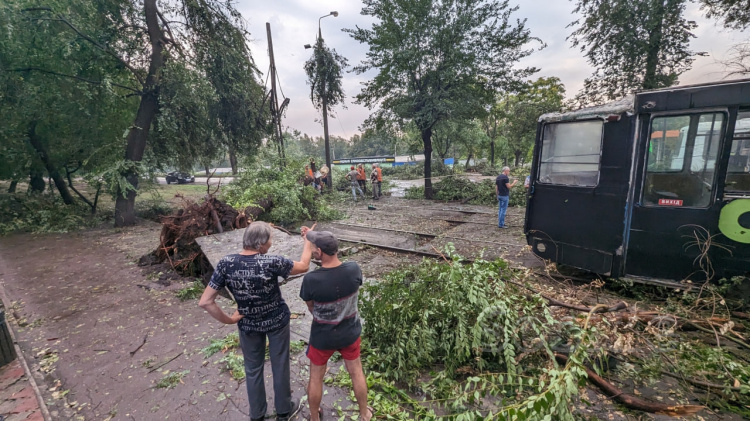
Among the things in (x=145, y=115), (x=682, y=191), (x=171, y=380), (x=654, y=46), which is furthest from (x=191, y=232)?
(x=654, y=46)

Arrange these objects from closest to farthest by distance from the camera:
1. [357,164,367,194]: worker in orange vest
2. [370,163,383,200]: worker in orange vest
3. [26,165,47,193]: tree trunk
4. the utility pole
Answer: the utility pole < [26,165,47,193]: tree trunk < [370,163,383,200]: worker in orange vest < [357,164,367,194]: worker in orange vest

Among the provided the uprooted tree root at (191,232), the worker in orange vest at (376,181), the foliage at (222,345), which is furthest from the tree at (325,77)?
the foliage at (222,345)

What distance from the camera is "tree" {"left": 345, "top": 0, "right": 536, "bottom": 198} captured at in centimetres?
1372

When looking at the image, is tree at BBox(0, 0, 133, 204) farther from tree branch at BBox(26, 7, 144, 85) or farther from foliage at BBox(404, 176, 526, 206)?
foliage at BBox(404, 176, 526, 206)

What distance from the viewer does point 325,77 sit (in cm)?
1781

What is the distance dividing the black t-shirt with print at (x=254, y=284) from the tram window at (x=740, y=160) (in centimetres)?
612

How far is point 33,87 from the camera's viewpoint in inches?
402

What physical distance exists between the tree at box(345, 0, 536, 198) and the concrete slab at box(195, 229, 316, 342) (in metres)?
10.3

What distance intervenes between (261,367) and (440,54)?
15067mm

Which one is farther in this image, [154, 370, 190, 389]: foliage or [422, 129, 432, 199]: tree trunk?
[422, 129, 432, 199]: tree trunk

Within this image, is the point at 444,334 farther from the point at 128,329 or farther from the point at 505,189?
the point at 505,189

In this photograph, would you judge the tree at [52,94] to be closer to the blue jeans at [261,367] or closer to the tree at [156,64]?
the tree at [156,64]

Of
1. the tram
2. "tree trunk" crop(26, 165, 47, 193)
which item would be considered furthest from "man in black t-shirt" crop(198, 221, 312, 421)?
"tree trunk" crop(26, 165, 47, 193)

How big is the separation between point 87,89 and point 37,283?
7.77 metres
